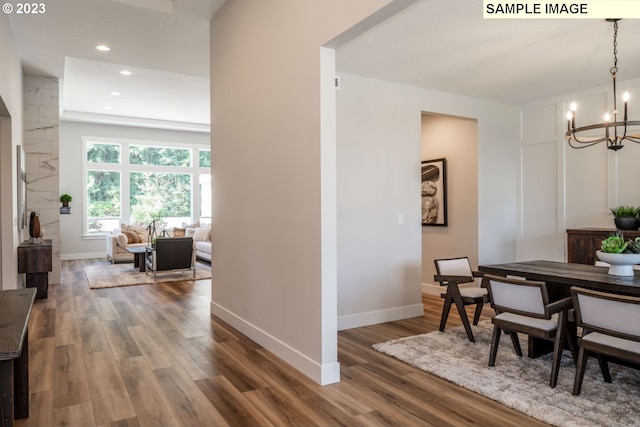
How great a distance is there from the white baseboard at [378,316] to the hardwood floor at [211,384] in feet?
0.38

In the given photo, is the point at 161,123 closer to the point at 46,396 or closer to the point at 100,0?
the point at 100,0

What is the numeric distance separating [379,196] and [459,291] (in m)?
1.32

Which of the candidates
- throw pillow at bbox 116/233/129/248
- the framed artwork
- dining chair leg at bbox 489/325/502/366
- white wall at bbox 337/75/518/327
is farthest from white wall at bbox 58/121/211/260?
dining chair leg at bbox 489/325/502/366

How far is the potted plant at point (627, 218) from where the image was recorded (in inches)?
180

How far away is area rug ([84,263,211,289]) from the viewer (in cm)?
669

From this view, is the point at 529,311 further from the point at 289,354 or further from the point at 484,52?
the point at 484,52

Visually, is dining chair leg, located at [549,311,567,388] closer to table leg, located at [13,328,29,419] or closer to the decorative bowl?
the decorative bowl

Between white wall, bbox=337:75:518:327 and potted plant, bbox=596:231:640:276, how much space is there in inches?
81.1

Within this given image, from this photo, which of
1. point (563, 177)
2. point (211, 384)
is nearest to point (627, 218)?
point (563, 177)

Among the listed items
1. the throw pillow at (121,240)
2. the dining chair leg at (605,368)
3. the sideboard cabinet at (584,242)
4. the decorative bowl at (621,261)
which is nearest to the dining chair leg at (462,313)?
the dining chair leg at (605,368)

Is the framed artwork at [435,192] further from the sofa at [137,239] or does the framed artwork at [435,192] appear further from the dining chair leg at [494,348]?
the sofa at [137,239]

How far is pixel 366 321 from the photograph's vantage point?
14.4 ft

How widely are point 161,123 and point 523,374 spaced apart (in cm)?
1001

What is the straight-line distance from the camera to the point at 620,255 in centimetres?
297
